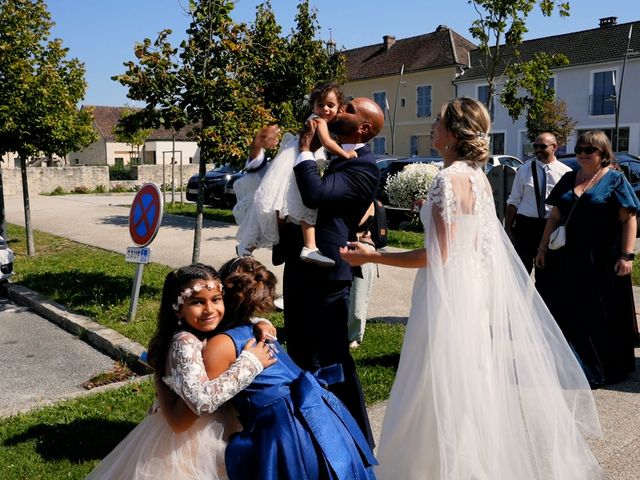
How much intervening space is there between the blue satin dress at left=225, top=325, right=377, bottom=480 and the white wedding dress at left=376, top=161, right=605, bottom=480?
475mm

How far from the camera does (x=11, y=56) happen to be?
9922 mm

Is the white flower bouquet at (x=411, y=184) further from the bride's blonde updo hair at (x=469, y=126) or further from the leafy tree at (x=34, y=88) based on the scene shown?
the bride's blonde updo hair at (x=469, y=126)

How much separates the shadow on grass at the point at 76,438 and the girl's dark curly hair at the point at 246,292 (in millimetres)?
1696

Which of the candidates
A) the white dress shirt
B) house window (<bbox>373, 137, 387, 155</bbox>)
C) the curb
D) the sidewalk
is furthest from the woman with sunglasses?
house window (<bbox>373, 137, 387, 155</bbox>)

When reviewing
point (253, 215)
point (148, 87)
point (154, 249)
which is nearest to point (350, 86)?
point (154, 249)

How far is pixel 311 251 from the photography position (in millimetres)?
3234

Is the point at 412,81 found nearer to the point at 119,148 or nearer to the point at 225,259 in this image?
the point at 119,148

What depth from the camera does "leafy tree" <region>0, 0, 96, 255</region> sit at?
32.4ft

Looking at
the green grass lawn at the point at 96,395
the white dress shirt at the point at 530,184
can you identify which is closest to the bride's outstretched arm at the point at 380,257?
the green grass lawn at the point at 96,395

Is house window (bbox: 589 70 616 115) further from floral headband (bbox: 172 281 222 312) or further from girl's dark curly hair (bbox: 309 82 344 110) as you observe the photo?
floral headband (bbox: 172 281 222 312)

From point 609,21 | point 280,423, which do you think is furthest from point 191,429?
point 609,21

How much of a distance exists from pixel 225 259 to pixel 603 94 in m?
33.0

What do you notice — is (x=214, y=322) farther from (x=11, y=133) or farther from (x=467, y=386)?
(x=11, y=133)

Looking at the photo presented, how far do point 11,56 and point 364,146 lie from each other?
8573 mm
